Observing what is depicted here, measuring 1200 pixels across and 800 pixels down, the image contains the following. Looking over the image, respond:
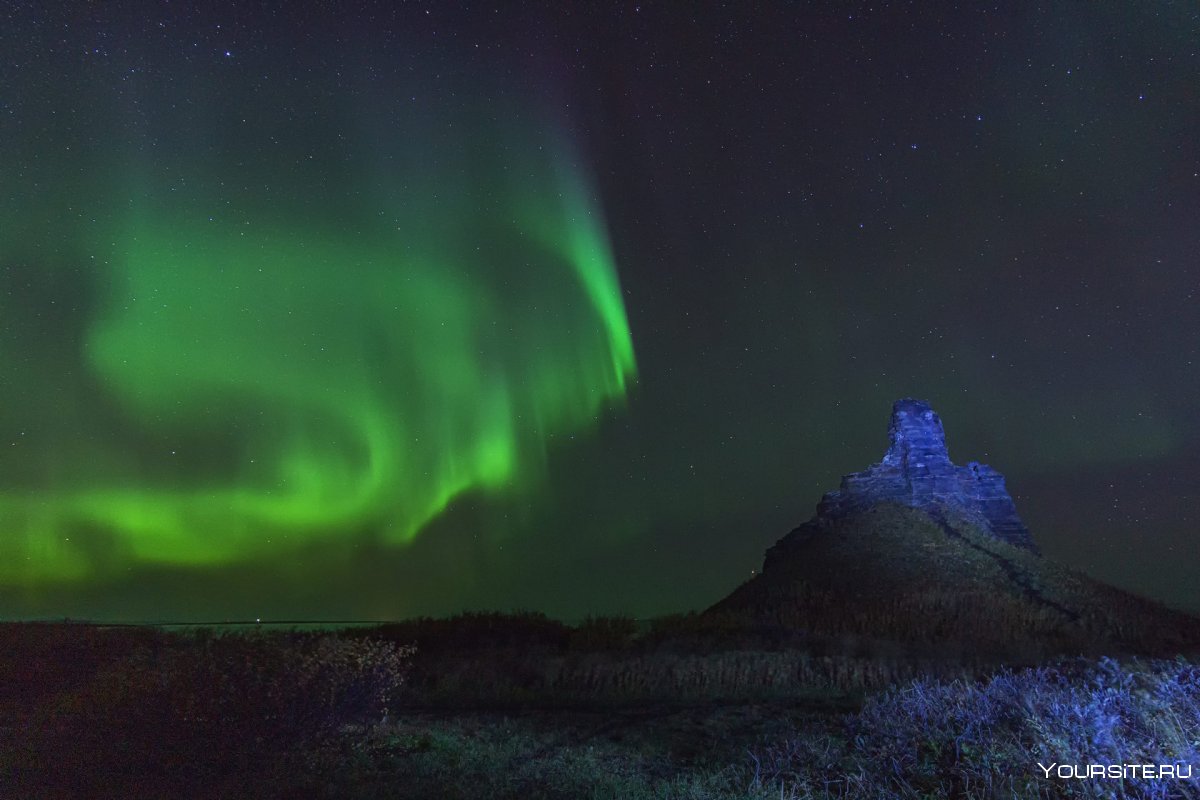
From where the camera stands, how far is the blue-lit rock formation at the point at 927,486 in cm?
7194

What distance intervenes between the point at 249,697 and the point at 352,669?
198 cm

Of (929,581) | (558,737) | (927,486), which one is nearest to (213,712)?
(558,737)

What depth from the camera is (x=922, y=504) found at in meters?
72.4

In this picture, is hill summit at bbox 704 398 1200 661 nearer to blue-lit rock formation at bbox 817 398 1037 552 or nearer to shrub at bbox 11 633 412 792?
blue-lit rock formation at bbox 817 398 1037 552

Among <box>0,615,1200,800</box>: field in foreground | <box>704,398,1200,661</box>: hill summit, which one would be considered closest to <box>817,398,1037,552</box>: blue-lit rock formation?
<box>704,398,1200,661</box>: hill summit

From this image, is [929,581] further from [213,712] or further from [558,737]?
[213,712]

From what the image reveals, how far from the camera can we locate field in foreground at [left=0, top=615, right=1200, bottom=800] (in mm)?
9906

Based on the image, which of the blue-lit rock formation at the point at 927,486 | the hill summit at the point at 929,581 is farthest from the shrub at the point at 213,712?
the blue-lit rock formation at the point at 927,486

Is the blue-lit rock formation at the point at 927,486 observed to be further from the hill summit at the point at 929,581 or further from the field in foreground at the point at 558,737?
the field in foreground at the point at 558,737

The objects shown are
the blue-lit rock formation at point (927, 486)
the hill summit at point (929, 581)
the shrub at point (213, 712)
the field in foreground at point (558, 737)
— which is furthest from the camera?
the blue-lit rock formation at point (927, 486)

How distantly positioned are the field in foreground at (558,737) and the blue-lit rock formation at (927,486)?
56.1 m

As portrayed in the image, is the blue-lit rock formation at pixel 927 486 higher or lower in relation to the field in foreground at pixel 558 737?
higher

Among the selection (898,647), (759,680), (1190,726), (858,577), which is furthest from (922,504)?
(1190,726)

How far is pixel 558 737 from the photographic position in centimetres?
1562
